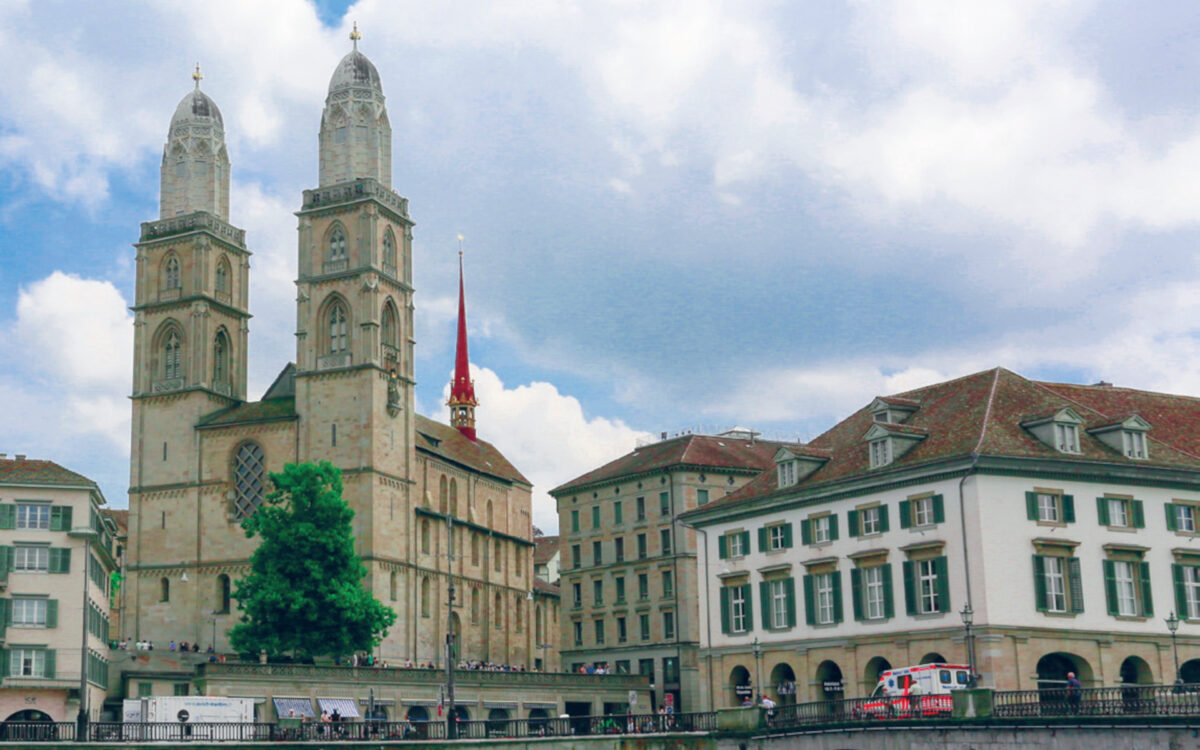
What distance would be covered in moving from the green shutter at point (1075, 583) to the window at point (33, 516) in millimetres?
47000

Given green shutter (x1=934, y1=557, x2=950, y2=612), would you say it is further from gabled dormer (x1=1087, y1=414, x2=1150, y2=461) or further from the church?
the church

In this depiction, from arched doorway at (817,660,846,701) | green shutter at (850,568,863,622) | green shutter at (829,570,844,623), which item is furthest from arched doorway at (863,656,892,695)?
green shutter at (829,570,844,623)

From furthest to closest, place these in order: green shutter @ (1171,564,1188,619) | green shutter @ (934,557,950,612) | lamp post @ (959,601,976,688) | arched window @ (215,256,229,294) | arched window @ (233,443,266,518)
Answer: arched window @ (215,256,229,294) → arched window @ (233,443,266,518) → green shutter @ (1171,564,1188,619) → green shutter @ (934,557,950,612) → lamp post @ (959,601,976,688)

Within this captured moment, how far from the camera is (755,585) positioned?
2982 inches

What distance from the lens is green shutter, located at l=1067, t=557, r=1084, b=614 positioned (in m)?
64.8

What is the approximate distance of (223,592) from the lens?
105 meters

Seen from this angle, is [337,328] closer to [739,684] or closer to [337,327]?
[337,327]

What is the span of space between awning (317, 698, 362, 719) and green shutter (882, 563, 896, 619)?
27.9m

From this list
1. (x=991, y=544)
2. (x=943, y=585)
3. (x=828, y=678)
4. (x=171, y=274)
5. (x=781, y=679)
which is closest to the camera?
(x=991, y=544)

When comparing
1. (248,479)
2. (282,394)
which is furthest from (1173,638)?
(282,394)

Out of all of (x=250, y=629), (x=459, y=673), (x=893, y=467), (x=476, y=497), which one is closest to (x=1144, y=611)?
(x=893, y=467)

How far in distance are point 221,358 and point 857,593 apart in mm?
57343

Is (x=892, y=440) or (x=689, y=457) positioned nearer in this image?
(x=892, y=440)

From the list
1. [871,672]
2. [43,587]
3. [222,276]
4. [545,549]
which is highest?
[222,276]
